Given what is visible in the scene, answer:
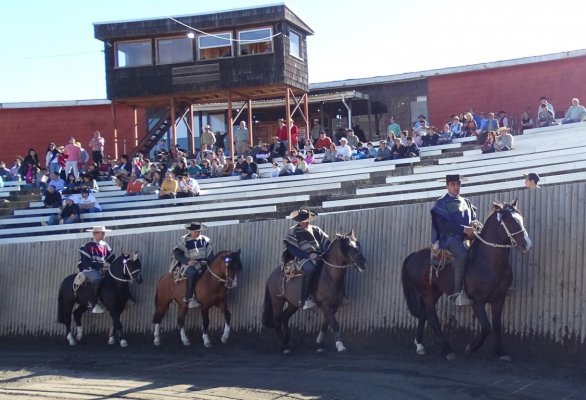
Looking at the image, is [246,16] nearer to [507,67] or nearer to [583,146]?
[507,67]

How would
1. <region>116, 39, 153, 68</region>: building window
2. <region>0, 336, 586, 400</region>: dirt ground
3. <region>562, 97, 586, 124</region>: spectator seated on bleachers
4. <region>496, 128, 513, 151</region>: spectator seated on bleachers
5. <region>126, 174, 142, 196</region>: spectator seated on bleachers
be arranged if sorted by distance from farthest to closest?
<region>116, 39, 153, 68</region>: building window → <region>126, 174, 142, 196</region>: spectator seated on bleachers → <region>562, 97, 586, 124</region>: spectator seated on bleachers → <region>496, 128, 513, 151</region>: spectator seated on bleachers → <region>0, 336, 586, 400</region>: dirt ground

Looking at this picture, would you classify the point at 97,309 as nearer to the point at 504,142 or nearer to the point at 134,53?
the point at 504,142

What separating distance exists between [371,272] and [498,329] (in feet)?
9.59

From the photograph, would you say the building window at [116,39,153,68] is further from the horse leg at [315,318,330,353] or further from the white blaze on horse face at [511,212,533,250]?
the white blaze on horse face at [511,212,533,250]

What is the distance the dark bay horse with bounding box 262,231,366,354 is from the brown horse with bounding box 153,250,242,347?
90 cm

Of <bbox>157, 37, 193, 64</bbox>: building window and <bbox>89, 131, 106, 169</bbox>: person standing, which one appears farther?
<bbox>89, 131, 106, 169</bbox>: person standing

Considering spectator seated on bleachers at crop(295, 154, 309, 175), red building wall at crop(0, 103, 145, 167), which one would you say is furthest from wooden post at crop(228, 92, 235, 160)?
red building wall at crop(0, 103, 145, 167)

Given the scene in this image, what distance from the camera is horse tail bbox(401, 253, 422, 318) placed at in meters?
12.3

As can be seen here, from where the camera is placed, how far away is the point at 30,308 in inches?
704

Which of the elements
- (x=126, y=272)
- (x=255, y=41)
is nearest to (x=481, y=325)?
(x=126, y=272)

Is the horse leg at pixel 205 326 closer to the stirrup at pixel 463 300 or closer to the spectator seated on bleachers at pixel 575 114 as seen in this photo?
the stirrup at pixel 463 300

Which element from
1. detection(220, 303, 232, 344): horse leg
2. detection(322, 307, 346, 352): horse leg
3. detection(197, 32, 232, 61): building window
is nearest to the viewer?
detection(322, 307, 346, 352): horse leg

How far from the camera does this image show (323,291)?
42.9 feet

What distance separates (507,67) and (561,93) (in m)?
2.33
